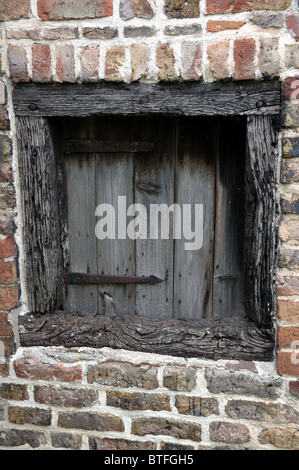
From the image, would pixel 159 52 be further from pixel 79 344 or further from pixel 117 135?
pixel 79 344

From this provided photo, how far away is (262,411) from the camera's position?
1.92 m

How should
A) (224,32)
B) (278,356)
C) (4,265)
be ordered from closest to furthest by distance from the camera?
(224,32)
(278,356)
(4,265)

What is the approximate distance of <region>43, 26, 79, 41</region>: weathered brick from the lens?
5.79 feet

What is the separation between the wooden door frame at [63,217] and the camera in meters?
1.78

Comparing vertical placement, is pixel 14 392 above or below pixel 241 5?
below

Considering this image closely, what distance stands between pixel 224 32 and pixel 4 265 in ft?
4.73

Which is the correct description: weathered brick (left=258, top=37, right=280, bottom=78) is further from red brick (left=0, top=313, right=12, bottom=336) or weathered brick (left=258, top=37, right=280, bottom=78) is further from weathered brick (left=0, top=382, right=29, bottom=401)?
weathered brick (left=0, top=382, right=29, bottom=401)

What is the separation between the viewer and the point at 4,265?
200 cm

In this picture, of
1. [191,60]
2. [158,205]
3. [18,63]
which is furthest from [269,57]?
[18,63]

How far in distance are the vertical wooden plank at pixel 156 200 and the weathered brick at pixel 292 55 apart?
599 mm

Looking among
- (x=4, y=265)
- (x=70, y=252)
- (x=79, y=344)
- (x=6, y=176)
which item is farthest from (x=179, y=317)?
(x=6, y=176)

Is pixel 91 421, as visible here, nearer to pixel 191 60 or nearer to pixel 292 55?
pixel 191 60

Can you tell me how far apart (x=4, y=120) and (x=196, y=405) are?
1.62 meters

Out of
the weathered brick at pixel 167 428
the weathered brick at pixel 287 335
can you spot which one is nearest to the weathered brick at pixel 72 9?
the weathered brick at pixel 287 335
